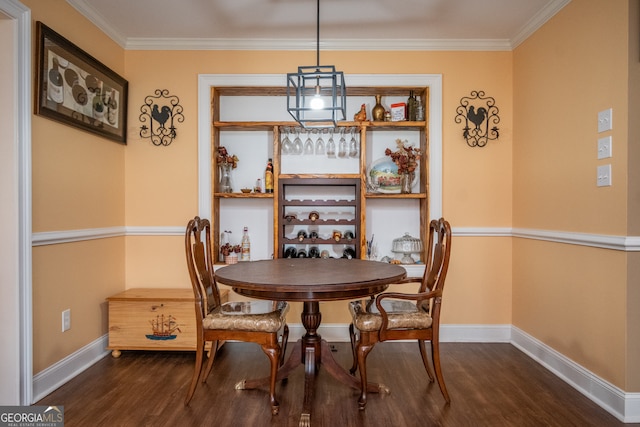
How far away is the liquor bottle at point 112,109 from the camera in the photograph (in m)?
3.01

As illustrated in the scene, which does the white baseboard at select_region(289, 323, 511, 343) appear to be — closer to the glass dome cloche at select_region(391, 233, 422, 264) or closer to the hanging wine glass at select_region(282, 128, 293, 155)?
the glass dome cloche at select_region(391, 233, 422, 264)

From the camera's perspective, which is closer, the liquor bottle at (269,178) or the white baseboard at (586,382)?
the white baseboard at (586,382)

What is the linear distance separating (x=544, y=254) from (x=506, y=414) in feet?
3.96

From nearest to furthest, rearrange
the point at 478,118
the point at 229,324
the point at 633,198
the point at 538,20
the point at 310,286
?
1. the point at 310,286
2. the point at 633,198
3. the point at 229,324
4. the point at 538,20
5. the point at 478,118

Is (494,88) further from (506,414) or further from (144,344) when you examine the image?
(144,344)

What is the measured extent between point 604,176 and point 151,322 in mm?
3071

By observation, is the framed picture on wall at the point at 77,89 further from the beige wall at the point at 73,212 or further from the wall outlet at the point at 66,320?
the wall outlet at the point at 66,320

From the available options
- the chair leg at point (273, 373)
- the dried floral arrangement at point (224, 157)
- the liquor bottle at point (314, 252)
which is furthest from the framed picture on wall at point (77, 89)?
the chair leg at point (273, 373)

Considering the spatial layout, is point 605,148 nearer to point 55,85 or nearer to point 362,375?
point 362,375

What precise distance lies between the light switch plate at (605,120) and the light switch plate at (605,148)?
5 cm

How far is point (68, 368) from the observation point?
8.39ft

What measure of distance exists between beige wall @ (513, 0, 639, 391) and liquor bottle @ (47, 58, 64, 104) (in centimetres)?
321

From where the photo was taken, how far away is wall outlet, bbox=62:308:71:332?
254cm

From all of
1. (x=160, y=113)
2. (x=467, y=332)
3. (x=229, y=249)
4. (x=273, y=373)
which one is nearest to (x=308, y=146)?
(x=229, y=249)
